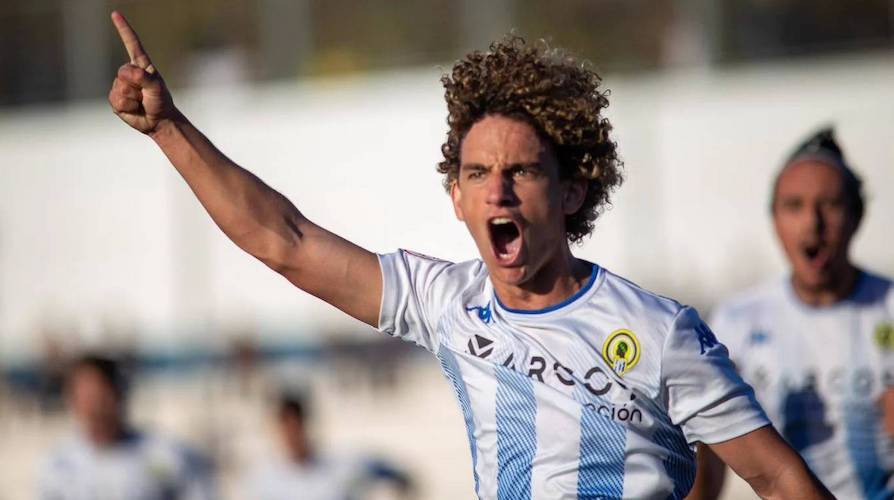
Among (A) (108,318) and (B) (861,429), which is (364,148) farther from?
(B) (861,429)

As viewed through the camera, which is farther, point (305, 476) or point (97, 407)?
point (305, 476)

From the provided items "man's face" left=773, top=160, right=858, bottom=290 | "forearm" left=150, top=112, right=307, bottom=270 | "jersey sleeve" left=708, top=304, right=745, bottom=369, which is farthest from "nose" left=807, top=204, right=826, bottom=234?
"forearm" left=150, top=112, right=307, bottom=270

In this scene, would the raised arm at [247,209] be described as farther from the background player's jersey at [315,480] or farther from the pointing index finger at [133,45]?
the background player's jersey at [315,480]

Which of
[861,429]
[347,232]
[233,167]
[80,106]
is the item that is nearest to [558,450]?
[233,167]

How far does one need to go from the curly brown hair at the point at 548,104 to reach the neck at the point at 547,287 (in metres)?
0.20

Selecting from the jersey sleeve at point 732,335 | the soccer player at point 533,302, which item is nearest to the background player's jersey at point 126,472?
the jersey sleeve at point 732,335

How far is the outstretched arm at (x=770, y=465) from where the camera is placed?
11.5 ft

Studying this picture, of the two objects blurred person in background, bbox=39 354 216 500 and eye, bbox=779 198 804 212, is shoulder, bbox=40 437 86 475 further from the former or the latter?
eye, bbox=779 198 804 212

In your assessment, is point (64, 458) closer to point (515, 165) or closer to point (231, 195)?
point (231, 195)

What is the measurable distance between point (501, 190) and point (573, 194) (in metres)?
0.31

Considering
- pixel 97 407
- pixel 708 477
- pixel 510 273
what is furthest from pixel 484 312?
pixel 97 407

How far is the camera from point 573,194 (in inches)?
151

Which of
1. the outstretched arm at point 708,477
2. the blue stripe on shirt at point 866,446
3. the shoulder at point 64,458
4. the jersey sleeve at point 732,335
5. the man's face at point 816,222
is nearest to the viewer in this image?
the outstretched arm at point 708,477

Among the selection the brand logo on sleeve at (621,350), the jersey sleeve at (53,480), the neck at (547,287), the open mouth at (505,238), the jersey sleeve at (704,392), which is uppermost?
the open mouth at (505,238)
